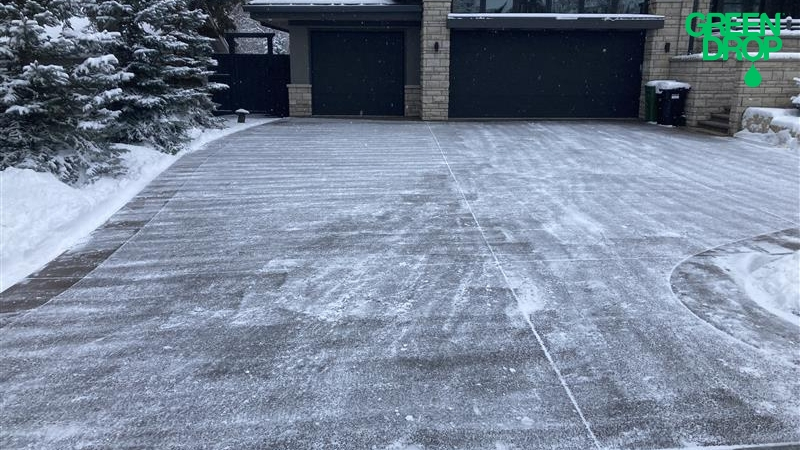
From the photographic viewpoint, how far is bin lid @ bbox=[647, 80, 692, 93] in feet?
52.3

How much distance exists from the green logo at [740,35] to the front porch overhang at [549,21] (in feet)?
4.23

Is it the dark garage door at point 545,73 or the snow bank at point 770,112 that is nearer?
the snow bank at point 770,112

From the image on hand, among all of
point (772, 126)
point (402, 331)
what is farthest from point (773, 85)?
point (402, 331)

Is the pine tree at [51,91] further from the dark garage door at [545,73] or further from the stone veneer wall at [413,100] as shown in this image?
the dark garage door at [545,73]

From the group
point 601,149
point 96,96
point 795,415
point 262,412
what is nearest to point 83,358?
point 262,412

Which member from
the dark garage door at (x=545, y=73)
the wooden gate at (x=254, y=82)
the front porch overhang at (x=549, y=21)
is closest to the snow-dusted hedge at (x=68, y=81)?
the wooden gate at (x=254, y=82)

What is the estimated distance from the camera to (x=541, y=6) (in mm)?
16859

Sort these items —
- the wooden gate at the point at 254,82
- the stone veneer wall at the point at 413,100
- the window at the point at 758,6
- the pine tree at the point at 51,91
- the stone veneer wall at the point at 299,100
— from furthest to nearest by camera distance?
the wooden gate at the point at 254,82, the stone veneer wall at the point at 413,100, the stone veneer wall at the point at 299,100, the window at the point at 758,6, the pine tree at the point at 51,91

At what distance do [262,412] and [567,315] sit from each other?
256cm

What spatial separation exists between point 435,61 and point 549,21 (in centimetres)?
333

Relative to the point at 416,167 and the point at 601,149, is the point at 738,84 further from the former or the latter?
the point at 416,167

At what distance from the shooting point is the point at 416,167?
35.2 feet

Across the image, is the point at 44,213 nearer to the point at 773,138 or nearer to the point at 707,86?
the point at 773,138

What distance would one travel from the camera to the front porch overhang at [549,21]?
54.1ft
